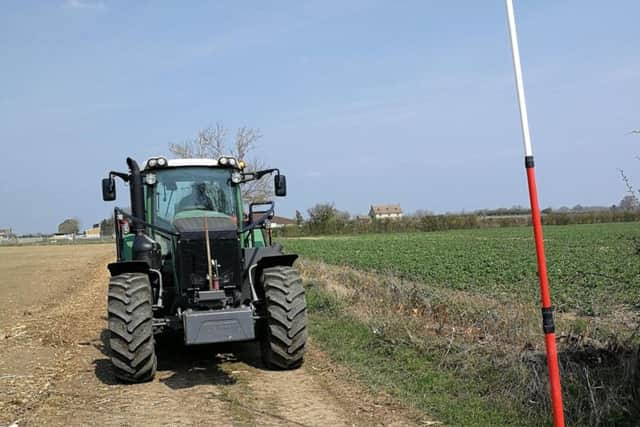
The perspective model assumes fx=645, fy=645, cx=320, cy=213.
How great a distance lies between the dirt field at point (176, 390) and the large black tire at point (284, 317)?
0.26 metres

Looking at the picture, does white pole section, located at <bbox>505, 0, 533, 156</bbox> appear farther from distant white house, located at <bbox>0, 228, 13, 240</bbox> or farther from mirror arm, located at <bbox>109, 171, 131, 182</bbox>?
distant white house, located at <bbox>0, 228, 13, 240</bbox>

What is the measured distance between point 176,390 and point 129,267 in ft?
5.24

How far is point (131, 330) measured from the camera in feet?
23.9

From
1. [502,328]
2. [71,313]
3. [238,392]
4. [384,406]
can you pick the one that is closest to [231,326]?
[238,392]

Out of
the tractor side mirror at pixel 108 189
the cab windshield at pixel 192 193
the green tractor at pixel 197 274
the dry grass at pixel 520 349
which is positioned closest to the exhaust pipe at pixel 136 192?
the green tractor at pixel 197 274

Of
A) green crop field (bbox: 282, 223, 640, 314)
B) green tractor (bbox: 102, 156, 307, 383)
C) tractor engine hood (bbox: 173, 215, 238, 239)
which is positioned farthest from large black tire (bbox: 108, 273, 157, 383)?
green crop field (bbox: 282, 223, 640, 314)

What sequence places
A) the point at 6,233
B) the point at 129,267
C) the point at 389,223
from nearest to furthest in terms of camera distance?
the point at 129,267 → the point at 389,223 → the point at 6,233

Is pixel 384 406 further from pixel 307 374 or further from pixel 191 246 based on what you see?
pixel 191 246

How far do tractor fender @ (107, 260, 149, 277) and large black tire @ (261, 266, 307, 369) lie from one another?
57.0 inches

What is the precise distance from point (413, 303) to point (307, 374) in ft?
12.7

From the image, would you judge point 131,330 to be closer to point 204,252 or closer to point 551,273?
point 204,252

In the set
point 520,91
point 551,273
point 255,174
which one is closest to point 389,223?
point 551,273

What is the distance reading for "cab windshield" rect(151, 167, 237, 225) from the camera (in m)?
8.84

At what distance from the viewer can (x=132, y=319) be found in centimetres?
730
